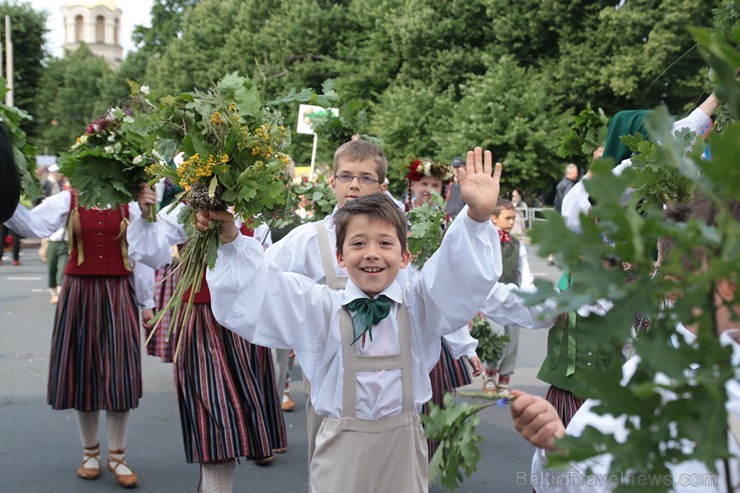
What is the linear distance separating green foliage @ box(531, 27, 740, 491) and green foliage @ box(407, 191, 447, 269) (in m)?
3.58

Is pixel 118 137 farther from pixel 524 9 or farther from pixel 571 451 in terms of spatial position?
pixel 524 9

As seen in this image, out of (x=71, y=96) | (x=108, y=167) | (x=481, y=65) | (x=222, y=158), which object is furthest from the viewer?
(x=71, y=96)

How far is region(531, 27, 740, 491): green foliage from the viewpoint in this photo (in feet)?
3.32

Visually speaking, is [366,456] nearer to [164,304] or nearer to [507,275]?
[164,304]

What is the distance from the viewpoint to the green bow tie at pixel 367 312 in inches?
116

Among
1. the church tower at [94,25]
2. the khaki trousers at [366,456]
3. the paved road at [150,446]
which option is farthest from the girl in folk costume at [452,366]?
the church tower at [94,25]

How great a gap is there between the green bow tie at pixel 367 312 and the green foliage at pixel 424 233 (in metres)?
1.71

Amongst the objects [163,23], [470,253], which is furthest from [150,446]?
[163,23]

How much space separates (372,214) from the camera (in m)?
3.13

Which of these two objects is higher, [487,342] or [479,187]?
[479,187]

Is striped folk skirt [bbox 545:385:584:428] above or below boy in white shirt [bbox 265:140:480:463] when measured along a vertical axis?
below

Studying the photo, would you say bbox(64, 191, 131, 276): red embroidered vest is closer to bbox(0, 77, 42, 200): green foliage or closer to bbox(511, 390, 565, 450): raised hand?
bbox(0, 77, 42, 200): green foliage

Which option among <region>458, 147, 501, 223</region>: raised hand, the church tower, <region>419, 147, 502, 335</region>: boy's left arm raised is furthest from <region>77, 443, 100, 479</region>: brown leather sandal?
the church tower

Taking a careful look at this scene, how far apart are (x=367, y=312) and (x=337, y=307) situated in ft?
0.43
